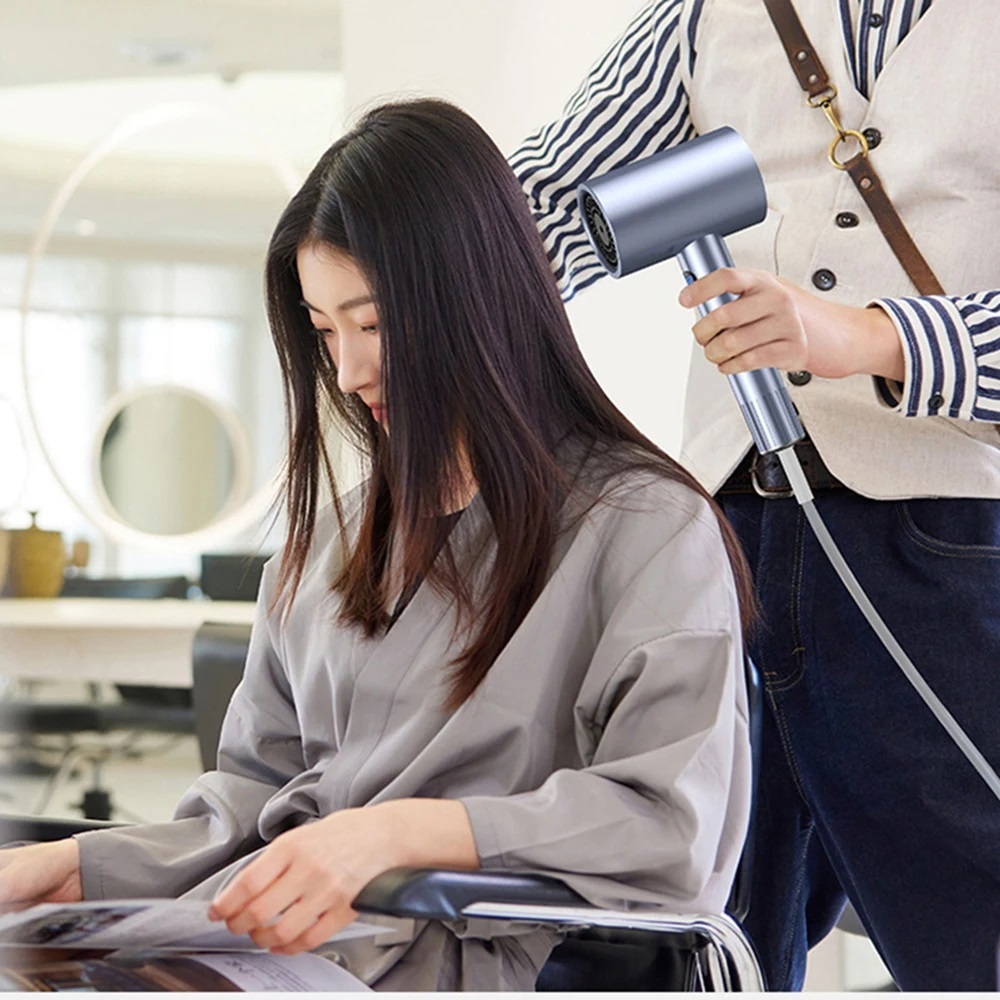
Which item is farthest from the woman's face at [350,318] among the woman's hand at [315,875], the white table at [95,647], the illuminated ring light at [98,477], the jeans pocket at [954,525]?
the illuminated ring light at [98,477]

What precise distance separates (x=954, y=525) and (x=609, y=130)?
21.2 inches

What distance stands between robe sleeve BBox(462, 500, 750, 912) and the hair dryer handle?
0.10 meters

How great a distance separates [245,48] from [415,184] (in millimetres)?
4890

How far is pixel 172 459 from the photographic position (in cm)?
614

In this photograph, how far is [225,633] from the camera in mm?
2406

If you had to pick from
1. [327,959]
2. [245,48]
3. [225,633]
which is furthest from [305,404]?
[245,48]

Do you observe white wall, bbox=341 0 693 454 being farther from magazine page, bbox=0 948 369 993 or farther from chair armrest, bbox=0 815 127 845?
magazine page, bbox=0 948 369 993

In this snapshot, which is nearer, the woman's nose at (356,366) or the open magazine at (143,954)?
the open magazine at (143,954)

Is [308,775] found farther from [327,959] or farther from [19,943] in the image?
[19,943]

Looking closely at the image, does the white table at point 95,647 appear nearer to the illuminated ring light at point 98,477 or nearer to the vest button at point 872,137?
the illuminated ring light at point 98,477

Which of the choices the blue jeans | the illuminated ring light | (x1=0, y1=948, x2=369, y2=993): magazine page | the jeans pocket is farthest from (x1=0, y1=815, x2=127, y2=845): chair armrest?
the illuminated ring light

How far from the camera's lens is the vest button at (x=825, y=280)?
1.35 metres

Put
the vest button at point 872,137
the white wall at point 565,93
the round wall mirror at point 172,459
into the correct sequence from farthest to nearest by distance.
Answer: the round wall mirror at point 172,459
the white wall at point 565,93
the vest button at point 872,137

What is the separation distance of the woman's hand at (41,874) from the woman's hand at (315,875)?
301 millimetres
